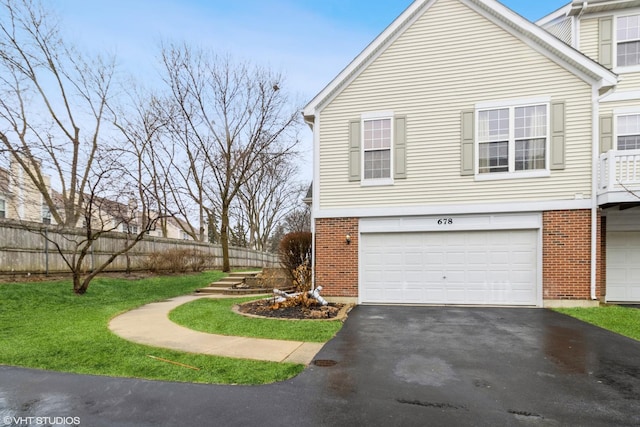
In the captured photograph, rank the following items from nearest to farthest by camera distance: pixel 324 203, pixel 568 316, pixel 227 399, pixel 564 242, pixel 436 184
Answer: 1. pixel 227 399
2. pixel 568 316
3. pixel 564 242
4. pixel 436 184
5. pixel 324 203

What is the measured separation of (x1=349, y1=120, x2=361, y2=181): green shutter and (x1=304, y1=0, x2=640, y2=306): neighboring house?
0.20 ft

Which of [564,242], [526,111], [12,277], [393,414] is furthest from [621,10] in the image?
[12,277]

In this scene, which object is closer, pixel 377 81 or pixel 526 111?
pixel 526 111

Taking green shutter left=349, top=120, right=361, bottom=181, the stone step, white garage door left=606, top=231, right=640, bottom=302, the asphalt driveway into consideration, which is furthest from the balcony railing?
the stone step

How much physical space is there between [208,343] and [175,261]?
1215 centimetres

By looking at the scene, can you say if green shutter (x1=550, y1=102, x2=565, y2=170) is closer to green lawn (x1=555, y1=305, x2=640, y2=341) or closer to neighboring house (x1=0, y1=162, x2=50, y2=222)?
green lawn (x1=555, y1=305, x2=640, y2=341)

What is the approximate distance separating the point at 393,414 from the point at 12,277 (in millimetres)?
12414

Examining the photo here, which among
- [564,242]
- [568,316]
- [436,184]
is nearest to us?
[568,316]

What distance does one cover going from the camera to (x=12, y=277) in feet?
34.8

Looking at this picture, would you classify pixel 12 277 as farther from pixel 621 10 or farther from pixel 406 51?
pixel 621 10

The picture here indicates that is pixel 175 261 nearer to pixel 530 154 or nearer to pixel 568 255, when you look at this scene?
pixel 530 154

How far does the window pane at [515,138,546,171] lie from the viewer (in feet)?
30.5

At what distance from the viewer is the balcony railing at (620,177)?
27.4 ft

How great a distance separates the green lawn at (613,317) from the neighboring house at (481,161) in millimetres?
474
